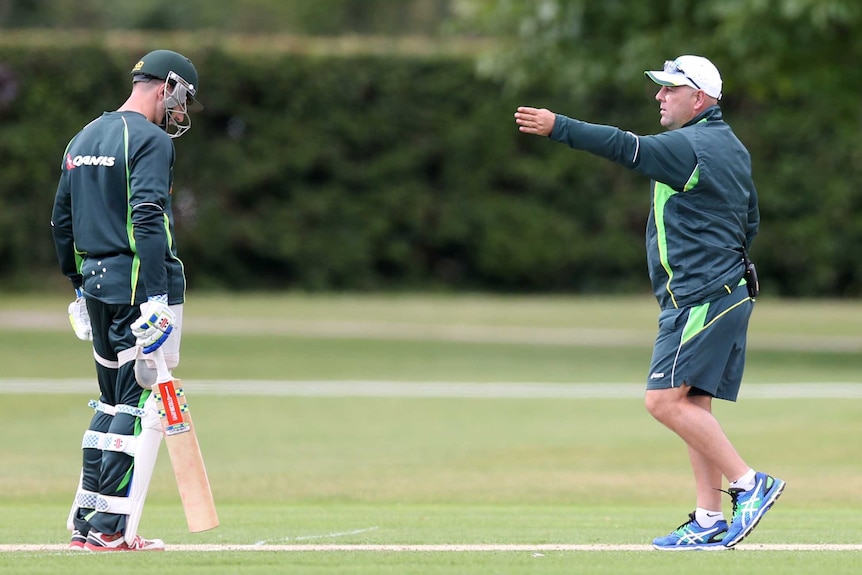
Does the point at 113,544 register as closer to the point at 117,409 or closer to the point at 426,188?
the point at 117,409

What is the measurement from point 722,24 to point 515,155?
38.5ft

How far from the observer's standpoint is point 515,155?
98.8ft

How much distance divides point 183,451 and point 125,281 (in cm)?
78

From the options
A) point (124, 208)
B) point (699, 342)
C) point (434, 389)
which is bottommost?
point (434, 389)

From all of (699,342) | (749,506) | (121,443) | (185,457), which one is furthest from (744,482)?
(121,443)

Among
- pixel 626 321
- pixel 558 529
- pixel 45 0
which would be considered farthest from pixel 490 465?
pixel 45 0

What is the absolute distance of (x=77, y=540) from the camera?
6.81 metres

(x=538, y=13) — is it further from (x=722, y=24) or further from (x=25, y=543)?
(x=25, y=543)

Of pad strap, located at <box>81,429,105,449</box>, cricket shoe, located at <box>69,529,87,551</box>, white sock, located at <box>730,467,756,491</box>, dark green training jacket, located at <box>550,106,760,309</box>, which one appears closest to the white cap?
dark green training jacket, located at <box>550,106,760,309</box>

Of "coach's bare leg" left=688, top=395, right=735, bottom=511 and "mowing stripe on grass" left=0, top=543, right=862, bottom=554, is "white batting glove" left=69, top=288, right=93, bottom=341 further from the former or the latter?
"coach's bare leg" left=688, top=395, right=735, bottom=511

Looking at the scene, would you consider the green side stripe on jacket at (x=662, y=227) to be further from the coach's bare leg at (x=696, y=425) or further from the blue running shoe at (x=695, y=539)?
the blue running shoe at (x=695, y=539)

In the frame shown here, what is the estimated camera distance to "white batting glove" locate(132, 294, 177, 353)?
21.3ft

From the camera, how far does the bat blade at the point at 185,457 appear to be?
6.64 meters

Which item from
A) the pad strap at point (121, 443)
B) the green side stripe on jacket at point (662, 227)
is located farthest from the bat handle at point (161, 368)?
the green side stripe on jacket at point (662, 227)
